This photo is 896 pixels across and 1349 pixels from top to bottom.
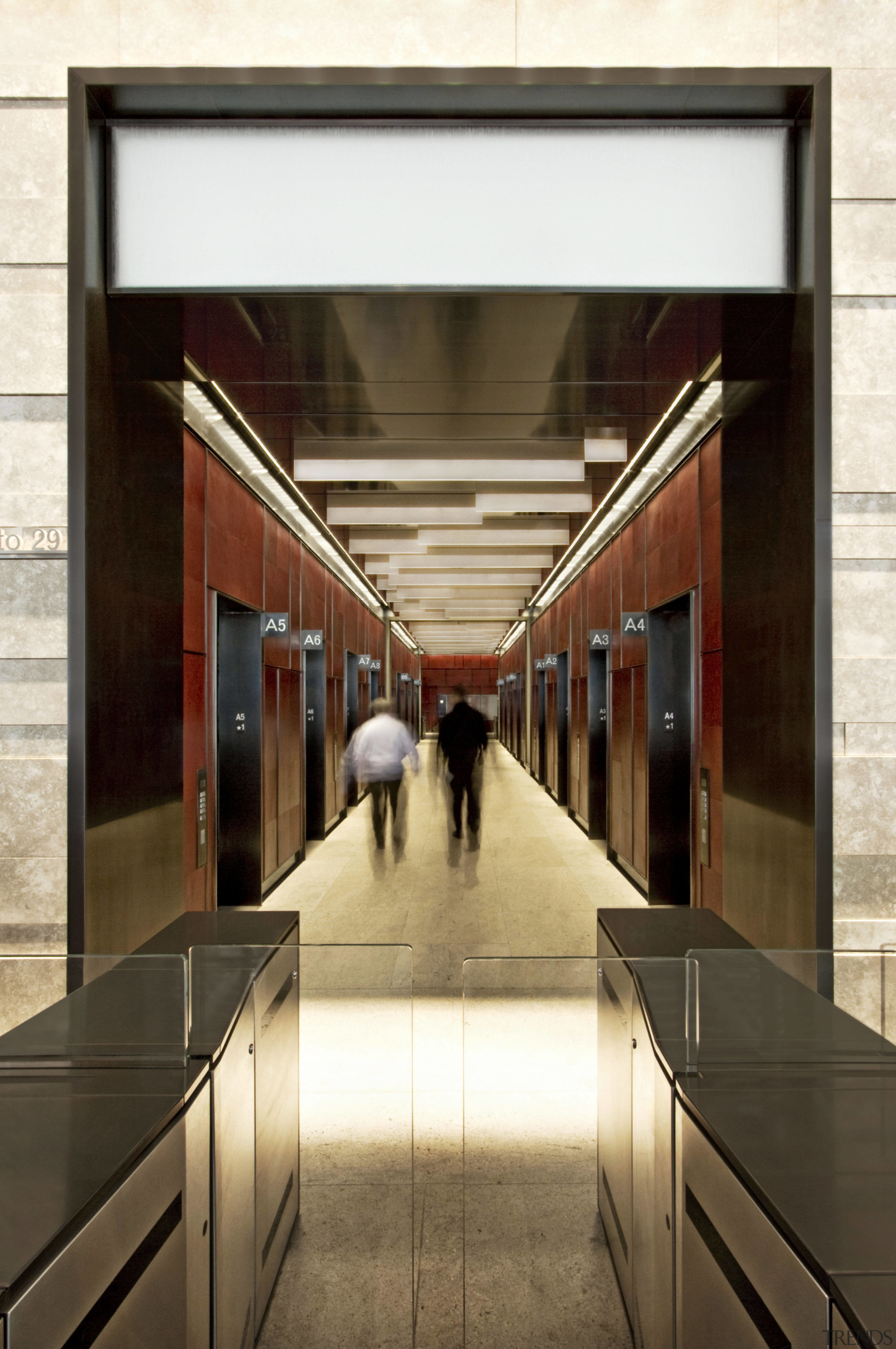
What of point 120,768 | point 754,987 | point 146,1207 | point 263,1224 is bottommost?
point 263,1224

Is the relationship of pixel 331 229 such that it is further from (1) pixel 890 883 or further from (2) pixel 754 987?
(1) pixel 890 883

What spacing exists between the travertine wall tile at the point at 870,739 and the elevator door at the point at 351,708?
9194 millimetres

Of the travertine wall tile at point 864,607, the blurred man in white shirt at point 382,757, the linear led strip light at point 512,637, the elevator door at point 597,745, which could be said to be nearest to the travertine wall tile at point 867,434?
the travertine wall tile at point 864,607

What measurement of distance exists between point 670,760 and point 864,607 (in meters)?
3.92

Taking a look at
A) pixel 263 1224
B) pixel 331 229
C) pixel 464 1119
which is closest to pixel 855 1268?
pixel 464 1119

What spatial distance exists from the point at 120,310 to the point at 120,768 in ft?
5.32

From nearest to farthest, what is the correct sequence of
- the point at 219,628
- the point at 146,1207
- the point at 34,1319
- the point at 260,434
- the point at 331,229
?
the point at 34,1319
the point at 146,1207
the point at 331,229
the point at 260,434
the point at 219,628

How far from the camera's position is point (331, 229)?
2.45m

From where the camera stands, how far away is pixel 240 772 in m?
6.05

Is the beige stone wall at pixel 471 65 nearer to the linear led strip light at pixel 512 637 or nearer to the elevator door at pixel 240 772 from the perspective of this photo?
the elevator door at pixel 240 772

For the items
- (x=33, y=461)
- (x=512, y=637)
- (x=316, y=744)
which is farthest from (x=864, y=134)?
(x=512, y=637)

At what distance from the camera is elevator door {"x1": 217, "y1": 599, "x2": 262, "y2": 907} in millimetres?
6020

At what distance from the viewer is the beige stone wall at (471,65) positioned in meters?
2.41

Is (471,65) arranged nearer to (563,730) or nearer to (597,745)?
(597,745)
